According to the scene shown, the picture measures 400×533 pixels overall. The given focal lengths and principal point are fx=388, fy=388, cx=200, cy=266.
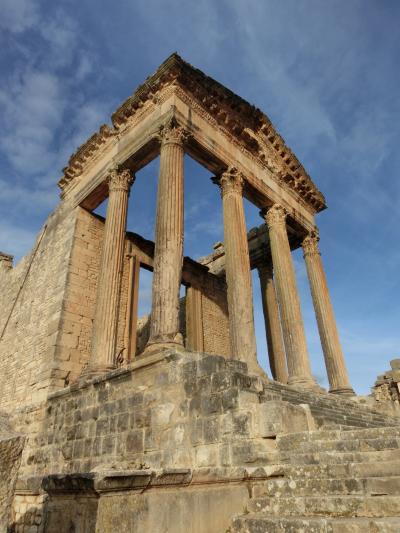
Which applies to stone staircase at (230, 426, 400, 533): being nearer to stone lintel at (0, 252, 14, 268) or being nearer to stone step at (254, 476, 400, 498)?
stone step at (254, 476, 400, 498)

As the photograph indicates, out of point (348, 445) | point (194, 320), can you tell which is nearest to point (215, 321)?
point (194, 320)

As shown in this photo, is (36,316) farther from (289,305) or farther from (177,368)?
(289,305)

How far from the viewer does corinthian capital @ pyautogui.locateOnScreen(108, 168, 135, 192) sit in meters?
11.0

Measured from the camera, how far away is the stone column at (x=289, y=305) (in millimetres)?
10727

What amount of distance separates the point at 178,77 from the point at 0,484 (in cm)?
1027

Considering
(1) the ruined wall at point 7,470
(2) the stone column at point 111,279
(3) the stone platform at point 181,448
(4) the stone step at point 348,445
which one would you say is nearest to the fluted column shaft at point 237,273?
(3) the stone platform at point 181,448

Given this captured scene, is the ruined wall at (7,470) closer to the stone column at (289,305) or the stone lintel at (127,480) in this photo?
the stone lintel at (127,480)

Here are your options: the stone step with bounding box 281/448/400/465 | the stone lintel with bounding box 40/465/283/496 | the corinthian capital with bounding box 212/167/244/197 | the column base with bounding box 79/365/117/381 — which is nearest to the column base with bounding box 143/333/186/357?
the column base with bounding box 79/365/117/381

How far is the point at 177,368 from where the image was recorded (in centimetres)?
645

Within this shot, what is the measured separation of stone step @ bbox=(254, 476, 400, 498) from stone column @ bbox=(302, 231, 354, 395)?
350 inches

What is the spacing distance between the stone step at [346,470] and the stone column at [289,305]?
646 centimetres

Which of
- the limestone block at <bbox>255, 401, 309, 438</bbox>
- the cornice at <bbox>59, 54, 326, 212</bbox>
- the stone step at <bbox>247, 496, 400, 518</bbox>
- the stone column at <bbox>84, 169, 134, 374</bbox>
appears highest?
the cornice at <bbox>59, 54, 326, 212</bbox>

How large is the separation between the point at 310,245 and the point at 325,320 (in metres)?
3.00

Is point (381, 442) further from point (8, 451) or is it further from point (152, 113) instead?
point (152, 113)
